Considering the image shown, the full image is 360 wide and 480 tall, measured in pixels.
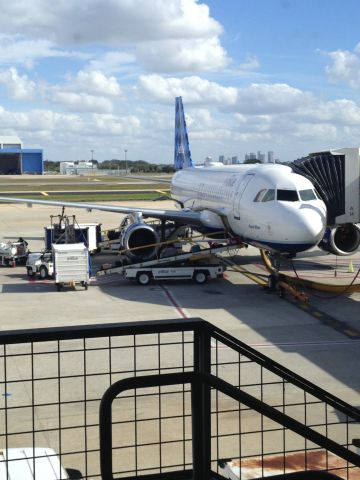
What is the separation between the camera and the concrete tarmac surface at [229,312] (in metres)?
14.3

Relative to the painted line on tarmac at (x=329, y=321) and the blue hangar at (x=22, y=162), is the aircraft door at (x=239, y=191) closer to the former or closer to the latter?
the painted line on tarmac at (x=329, y=321)

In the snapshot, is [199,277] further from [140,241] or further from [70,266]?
[70,266]

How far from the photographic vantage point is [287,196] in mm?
20719

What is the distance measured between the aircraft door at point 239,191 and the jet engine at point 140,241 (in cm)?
342

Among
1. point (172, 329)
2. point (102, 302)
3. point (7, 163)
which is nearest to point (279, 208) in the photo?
point (102, 302)

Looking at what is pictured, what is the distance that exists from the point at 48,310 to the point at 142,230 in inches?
283

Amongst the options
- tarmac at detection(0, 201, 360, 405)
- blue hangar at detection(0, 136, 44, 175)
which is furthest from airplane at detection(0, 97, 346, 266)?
blue hangar at detection(0, 136, 44, 175)

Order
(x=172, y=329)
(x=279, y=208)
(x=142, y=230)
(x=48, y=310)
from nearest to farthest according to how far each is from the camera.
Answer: (x=172, y=329) → (x=48, y=310) → (x=279, y=208) → (x=142, y=230)

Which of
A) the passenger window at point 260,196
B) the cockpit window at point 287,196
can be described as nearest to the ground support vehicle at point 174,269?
the passenger window at point 260,196

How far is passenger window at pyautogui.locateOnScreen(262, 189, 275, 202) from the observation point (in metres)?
21.0

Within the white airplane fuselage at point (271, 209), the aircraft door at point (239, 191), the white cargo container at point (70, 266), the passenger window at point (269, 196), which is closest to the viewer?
the white airplane fuselage at point (271, 209)

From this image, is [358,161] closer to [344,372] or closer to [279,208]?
[279,208]

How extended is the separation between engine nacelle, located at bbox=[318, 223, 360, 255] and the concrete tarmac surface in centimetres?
328

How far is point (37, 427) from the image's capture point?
10.8 meters
